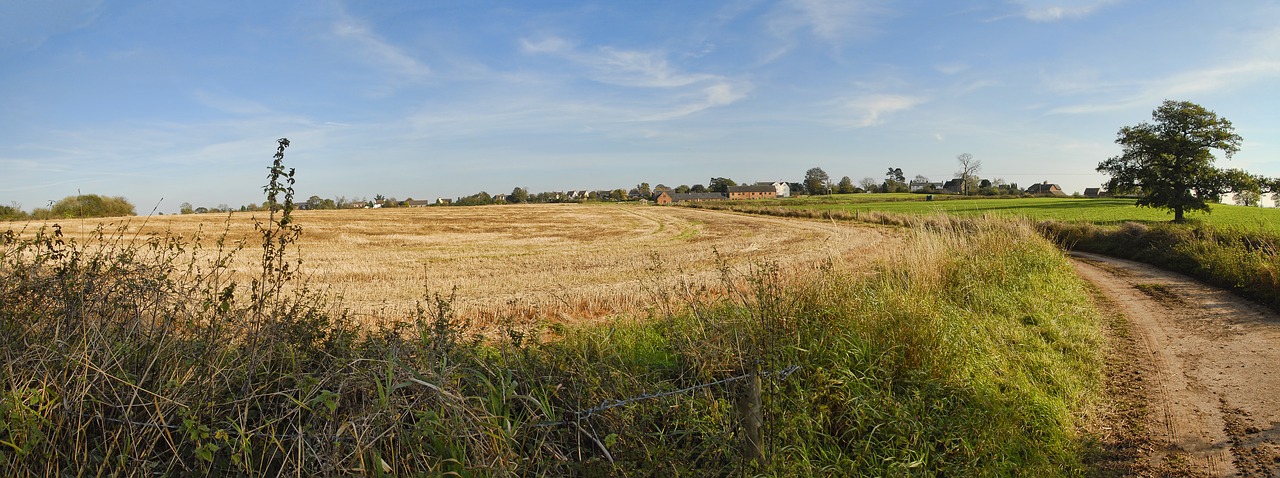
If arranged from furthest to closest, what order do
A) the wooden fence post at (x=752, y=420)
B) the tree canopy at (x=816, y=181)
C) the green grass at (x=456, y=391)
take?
the tree canopy at (x=816, y=181)
the wooden fence post at (x=752, y=420)
the green grass at (x=456, y=391)

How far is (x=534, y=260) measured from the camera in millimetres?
19109

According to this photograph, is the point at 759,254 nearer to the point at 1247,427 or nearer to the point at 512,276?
the point at 512,276

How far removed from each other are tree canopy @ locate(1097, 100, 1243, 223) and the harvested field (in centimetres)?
1260

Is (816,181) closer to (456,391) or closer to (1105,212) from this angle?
(1105,212)

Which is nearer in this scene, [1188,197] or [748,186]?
[1188,197]

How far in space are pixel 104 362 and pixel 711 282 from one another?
1179 cm

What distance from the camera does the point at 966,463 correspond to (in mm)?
4754

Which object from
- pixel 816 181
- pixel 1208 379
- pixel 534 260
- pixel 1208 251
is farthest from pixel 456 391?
pixel 816 181

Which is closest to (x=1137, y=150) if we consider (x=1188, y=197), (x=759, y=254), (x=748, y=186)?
(x=1188, y=197)

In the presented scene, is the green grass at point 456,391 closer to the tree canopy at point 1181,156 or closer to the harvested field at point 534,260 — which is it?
the harvested field at point 534,260

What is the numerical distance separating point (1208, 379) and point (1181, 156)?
27.0 metres

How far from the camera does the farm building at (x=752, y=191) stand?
119644 millimetres

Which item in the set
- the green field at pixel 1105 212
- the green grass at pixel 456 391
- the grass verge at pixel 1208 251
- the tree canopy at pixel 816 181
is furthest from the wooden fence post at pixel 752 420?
the tree canopy at pixel 816 181

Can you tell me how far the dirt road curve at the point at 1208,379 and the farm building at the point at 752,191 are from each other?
108564 millimetres
